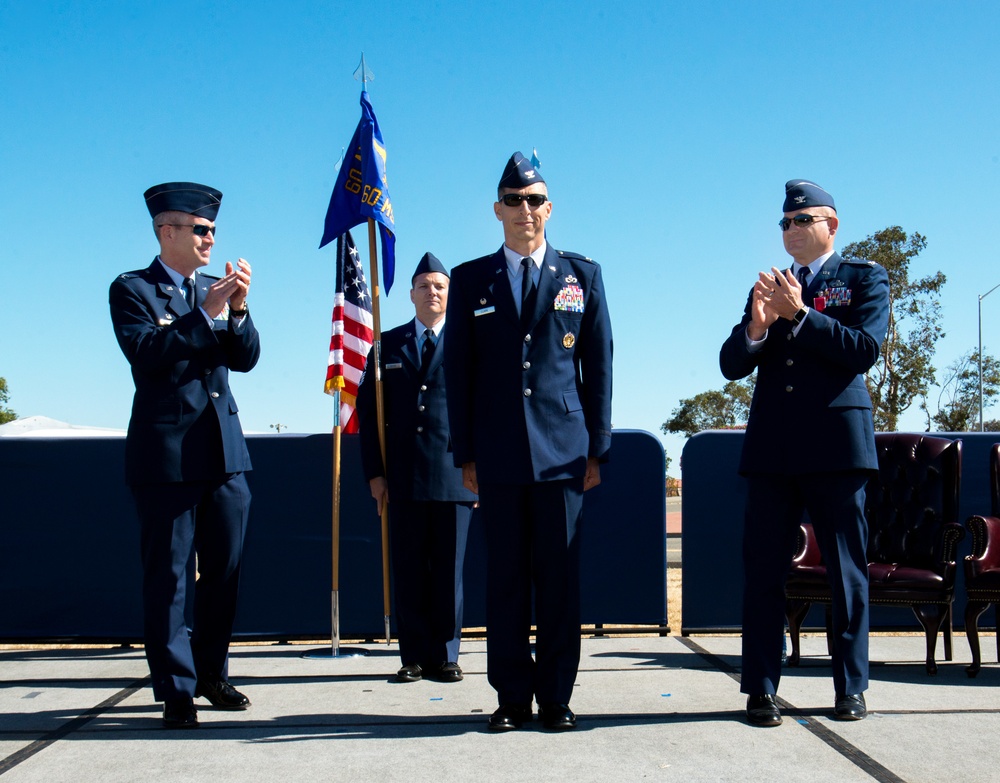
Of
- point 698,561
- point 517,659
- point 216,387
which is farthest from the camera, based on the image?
point 698,561

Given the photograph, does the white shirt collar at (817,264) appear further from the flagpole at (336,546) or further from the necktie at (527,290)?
the flagpole at (336,546)

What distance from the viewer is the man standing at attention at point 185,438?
413 cm

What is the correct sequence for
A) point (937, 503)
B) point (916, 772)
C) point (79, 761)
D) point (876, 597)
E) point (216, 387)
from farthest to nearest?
point (937, 503)
point (876, 597)
point (216, 387)
point (79, 761)
point (916, 772)

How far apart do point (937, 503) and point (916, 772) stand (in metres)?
2.73

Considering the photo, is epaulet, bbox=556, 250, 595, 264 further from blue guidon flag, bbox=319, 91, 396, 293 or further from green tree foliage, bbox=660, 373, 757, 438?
green tree foliage, bbox=660, 373, 757, 438

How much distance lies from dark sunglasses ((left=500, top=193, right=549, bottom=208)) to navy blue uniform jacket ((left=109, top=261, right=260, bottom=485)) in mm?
1261

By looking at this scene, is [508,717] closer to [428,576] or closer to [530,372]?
[530,372]

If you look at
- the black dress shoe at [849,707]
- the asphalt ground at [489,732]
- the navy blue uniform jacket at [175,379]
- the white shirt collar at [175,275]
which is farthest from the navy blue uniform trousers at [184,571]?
the black dress shoe at [849,707]

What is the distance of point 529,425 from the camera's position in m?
3.89

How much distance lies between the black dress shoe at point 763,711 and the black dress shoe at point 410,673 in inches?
70.7

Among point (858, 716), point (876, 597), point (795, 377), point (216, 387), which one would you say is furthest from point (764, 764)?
point (216, 387)

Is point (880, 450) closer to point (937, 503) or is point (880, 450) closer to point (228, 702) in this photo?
point (937, 503)

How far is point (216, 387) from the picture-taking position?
4.37 m

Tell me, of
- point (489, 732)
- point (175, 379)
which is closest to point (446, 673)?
point (489, 732)
